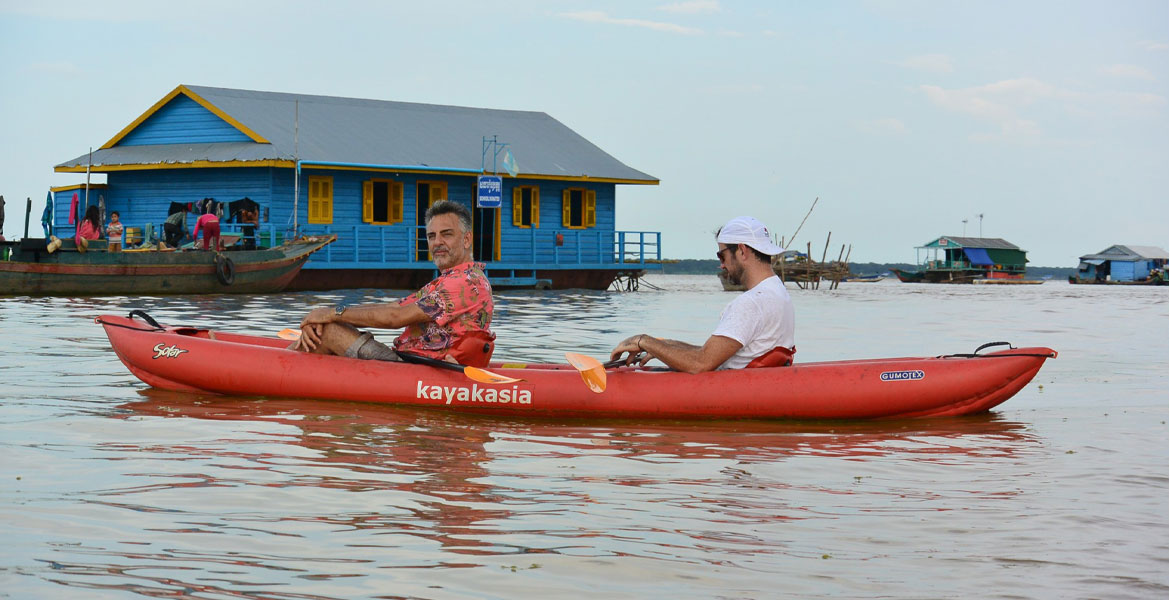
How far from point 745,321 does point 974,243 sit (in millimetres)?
67507

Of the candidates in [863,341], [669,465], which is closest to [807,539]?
[669,465]

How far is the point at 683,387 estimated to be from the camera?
912 centimetres

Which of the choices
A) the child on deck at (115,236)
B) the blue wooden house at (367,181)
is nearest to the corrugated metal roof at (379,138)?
the blue wooden house at (367,181)

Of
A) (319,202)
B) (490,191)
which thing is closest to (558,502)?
(319,202)

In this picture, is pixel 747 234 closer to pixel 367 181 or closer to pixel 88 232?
pixel 88 232

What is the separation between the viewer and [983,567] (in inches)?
202

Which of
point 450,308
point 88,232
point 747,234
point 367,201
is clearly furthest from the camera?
point 367,201

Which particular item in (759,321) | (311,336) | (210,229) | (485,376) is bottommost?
(485,376)

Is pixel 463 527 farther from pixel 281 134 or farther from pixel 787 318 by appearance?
pixel 281 134

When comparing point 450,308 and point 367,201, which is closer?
point 450,308

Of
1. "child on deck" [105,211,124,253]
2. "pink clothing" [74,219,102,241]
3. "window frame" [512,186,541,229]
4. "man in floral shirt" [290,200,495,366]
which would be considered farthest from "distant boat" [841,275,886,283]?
"man in floral shirt" [290,200,495,366]

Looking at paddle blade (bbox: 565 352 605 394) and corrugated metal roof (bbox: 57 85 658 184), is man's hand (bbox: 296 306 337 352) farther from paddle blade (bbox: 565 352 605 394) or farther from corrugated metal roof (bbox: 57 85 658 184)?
corrugated metal roof (bbox: 57 85 658 184)

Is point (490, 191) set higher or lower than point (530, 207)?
higher

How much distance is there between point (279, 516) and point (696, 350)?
3.96m
